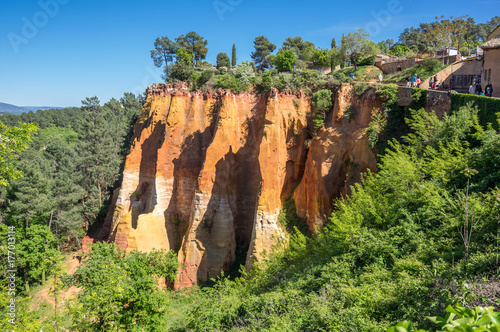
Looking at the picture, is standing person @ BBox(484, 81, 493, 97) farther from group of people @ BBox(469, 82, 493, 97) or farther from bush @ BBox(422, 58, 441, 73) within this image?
bush @ BBox(422, 58, 441, 73)

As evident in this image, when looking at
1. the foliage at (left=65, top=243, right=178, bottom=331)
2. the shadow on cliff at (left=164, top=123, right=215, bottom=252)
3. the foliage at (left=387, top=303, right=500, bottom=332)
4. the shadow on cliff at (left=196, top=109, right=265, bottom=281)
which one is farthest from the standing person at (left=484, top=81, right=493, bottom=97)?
the foliage at (left=65, top=243, right=178, bottom=331)

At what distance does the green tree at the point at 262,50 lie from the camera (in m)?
60.8

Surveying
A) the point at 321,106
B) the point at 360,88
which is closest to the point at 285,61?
the point at 321,106

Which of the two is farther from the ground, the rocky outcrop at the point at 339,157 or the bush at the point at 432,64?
the bush at the point at 432,64

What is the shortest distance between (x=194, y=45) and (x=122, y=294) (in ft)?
170

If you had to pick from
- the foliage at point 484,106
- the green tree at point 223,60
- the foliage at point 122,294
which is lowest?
the foliage at point 122,294

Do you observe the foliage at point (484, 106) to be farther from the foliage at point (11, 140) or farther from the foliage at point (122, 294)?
the foliage at point (11, 140)

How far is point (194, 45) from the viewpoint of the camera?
189 ft

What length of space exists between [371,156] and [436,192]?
581 cm

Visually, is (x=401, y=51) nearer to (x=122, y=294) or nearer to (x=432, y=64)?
(x=432, y=64)

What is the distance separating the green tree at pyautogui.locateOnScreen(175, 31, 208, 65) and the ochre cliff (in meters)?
32.0

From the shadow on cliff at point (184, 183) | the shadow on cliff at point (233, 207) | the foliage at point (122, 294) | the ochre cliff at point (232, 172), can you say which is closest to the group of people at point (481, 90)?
the ochre cliff at point (232, 172)

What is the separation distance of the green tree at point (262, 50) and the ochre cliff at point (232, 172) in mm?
35606

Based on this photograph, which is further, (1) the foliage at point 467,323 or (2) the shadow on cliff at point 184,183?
(2) the shadow on cliff at point 184,183
